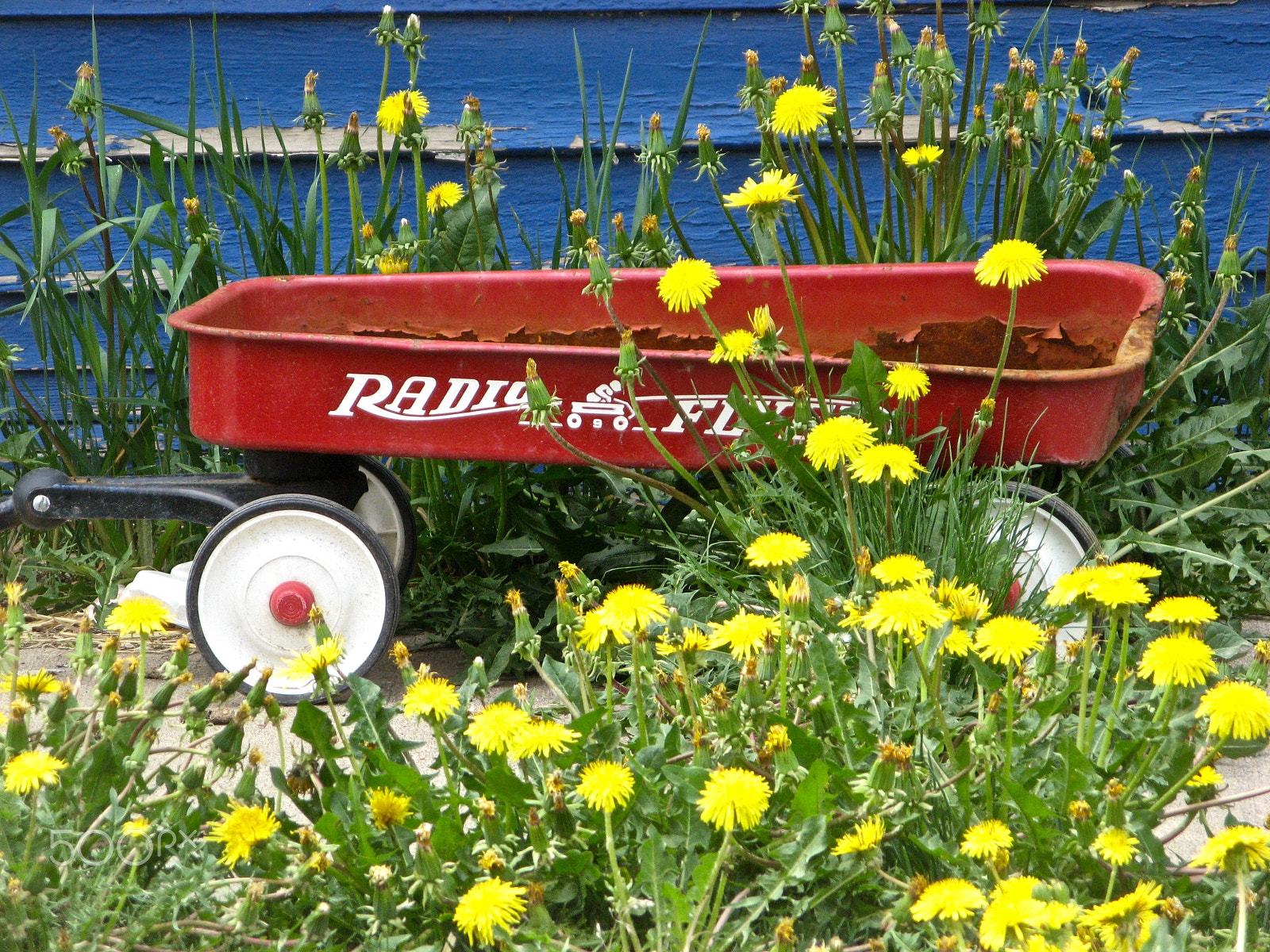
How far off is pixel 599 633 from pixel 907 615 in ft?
1.02

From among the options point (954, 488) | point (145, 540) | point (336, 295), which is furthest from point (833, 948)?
point (145, 540)

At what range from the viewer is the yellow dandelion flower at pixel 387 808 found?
1.21 meters

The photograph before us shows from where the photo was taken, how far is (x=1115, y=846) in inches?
43.2

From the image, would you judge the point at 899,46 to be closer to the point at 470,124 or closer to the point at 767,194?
the point at 470,124

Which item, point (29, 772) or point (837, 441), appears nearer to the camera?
point (29, 772)

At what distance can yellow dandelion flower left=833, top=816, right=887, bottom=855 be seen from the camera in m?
1.12

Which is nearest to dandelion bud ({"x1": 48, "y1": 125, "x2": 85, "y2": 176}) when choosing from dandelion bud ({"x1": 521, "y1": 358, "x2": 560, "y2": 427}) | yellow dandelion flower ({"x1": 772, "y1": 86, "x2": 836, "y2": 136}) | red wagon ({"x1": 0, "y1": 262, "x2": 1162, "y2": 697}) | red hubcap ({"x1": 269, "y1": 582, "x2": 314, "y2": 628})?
red wagon ({"x1": 0, "y1": 262, "x2": 1162, "y2": 697})

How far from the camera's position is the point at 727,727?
1201 millimetres

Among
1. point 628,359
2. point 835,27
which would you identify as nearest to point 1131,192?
point 835,27

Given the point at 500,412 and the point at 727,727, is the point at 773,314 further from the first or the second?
the point at 727,727

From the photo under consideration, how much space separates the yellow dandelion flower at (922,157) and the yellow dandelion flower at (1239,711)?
157cm

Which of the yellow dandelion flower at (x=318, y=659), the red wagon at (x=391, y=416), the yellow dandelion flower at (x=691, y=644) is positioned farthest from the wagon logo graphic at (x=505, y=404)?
the yellow dandelion flower at (x=318, y=659)

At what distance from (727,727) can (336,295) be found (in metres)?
1.67

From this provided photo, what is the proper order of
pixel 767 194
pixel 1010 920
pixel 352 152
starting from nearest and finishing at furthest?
pixel 1010 920 < pixel 767 194 < pixel 352 152
